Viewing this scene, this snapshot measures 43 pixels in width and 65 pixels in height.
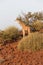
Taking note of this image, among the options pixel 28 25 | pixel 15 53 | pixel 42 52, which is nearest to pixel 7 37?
pixel 28 25

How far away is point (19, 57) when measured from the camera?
39.0ft

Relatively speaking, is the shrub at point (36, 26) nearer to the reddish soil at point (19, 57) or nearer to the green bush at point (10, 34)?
the green bush at point (10, 34)

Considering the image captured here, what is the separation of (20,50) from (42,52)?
1.42m

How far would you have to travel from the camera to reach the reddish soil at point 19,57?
11050 mm

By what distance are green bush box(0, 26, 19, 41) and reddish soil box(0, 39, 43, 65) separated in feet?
7.63

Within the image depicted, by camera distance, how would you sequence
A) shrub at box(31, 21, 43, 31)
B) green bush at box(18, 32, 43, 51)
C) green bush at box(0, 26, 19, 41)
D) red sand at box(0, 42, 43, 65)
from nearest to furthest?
red sand at box(0, 42, 43, 65) → green bush at box(18, 32, 43, 51) → green bush at box(0, 26, 19, 41) → shrub at box(31, 21, 43, 31)

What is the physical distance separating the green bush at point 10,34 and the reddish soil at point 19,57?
7.63 feet

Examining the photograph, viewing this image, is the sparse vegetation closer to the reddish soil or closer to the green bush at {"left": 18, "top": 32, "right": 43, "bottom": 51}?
the reddish soil

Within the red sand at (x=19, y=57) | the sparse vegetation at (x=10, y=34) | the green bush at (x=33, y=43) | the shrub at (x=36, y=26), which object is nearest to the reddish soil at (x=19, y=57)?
the red sand at (x=19, y=57)

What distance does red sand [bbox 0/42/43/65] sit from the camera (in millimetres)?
11048

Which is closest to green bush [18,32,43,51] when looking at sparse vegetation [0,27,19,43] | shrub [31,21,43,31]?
sparse vegetation [0,27,19,43]

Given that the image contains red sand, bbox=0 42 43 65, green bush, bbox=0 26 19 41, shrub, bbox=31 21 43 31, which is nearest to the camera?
red sand, bbox=0 42 43 65

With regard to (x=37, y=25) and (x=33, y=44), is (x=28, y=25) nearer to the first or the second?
(x=37, y=25)

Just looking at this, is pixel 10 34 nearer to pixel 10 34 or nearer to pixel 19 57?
pixel 10 34
